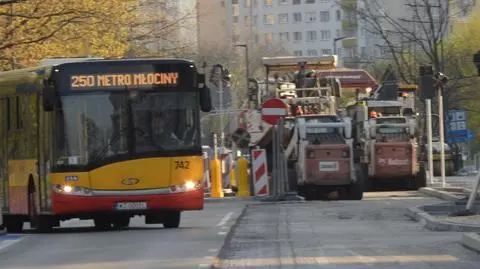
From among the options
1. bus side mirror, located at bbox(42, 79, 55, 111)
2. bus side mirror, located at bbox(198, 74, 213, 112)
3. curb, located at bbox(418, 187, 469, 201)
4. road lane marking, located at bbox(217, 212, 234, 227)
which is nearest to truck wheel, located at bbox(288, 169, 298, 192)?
curb, located at bbox(418, 187, 469, 201)

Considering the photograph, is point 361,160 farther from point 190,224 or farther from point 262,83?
point 190,224

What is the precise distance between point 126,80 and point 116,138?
105 cm

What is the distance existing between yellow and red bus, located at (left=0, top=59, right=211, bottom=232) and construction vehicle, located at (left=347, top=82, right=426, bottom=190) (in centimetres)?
1543

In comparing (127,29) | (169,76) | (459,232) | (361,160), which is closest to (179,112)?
(169,76)

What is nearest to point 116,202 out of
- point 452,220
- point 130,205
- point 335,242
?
point 130,205

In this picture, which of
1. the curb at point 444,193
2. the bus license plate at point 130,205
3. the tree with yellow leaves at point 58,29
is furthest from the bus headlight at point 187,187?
the tree with yellow leaves at point 58,29

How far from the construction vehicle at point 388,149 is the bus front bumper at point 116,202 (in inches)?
607

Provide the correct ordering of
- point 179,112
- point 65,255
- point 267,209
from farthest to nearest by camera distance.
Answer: point 267,209 < point 179,112 < point 65,255

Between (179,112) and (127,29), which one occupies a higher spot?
(127,29)

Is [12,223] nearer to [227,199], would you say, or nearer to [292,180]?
[292,180]

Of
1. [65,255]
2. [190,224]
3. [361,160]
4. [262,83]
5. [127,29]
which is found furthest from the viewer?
[127,29]

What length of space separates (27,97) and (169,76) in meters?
2.68

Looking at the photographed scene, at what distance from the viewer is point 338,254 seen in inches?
634

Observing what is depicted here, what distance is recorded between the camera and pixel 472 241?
16375 millimetres
